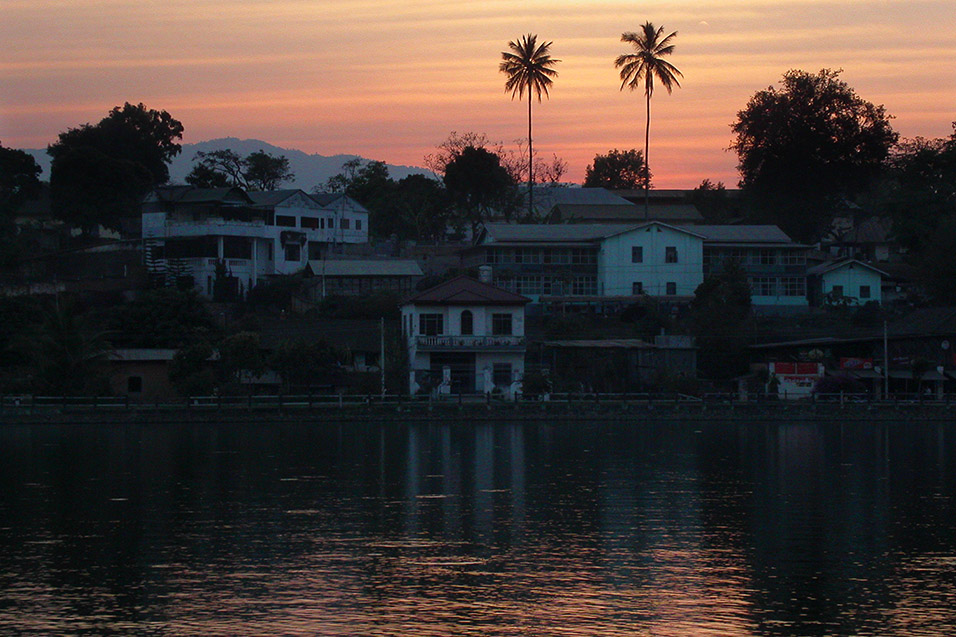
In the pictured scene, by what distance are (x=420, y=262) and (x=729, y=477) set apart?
52.7 m

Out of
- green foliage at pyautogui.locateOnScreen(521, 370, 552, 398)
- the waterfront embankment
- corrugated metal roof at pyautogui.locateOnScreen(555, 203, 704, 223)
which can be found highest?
corrugated metal roof at pyautogui.locateOnScreen(555, 203, 704, 223)

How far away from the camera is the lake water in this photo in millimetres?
19609

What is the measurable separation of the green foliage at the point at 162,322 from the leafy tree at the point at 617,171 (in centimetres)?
7327

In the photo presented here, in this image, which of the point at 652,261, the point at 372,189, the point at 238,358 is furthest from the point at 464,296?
the point at 372,189

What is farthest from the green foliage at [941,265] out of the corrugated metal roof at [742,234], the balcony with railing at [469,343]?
the balcony with railing at [469,343]

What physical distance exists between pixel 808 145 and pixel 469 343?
41.5 metres

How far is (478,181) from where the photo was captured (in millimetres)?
96562

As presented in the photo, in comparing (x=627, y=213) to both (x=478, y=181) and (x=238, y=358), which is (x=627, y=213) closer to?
(x=478, y=181)

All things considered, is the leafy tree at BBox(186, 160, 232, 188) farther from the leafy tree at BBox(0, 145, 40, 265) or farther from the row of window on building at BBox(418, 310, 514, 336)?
the row of window on building at BBox(418, 310, 514, 336)

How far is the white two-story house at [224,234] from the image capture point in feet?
253

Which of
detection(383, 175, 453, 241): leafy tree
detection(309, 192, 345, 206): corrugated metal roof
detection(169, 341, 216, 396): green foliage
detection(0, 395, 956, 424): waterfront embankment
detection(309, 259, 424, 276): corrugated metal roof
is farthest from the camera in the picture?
detection(383, 175, 453, 241): leafy tree

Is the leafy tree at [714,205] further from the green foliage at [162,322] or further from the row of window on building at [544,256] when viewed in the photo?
the green foliage at [162,322]

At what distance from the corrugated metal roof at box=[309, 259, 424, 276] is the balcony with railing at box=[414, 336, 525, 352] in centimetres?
1698

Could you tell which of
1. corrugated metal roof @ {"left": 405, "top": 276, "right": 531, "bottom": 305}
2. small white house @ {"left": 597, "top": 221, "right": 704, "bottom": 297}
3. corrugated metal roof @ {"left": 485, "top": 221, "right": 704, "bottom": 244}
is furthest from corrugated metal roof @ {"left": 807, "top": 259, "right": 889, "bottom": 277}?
corrugated metal roof @ {"left": 405, "top": 276, "right": 531, "bottom": 305}
